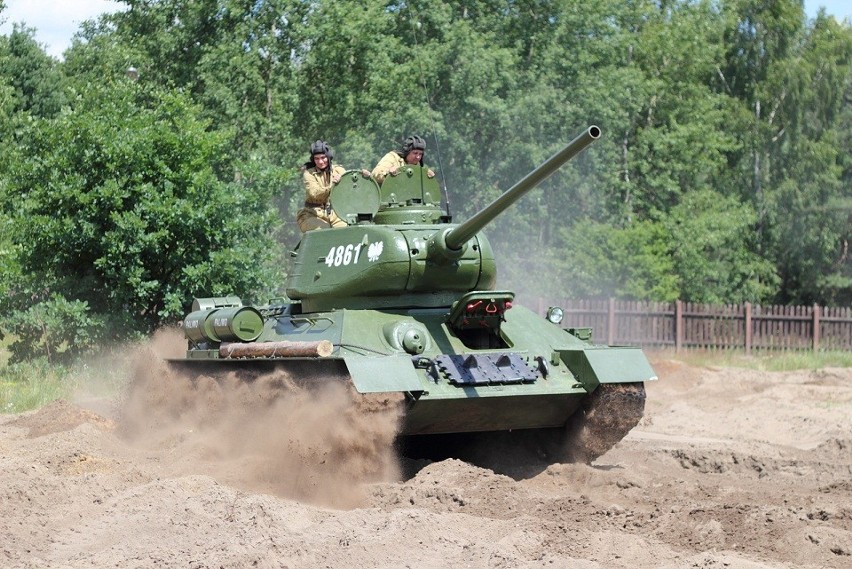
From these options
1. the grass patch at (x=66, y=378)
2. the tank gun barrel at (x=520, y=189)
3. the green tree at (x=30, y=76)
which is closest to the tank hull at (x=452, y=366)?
the tank gun barrel at (x=520, y=189)

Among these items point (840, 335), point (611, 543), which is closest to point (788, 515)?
point (611, 543)

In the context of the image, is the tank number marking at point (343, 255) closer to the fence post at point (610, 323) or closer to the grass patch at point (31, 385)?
the grass patch at point (31, 385)

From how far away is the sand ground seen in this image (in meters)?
7.86

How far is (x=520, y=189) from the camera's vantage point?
1052cm

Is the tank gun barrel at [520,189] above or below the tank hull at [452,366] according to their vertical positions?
above

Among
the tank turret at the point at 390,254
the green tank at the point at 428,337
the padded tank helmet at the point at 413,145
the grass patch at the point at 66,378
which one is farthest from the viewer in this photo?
the grass patch at the point at 66,378

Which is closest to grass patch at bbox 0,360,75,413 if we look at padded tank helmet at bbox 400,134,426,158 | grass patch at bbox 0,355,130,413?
grass patch at bbox 0,355,130,413

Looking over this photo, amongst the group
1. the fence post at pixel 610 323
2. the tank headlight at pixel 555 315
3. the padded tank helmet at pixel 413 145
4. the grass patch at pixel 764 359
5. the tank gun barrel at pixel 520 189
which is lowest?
the grass patch at pixel 764 359

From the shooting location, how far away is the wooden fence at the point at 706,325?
29578 millimetres

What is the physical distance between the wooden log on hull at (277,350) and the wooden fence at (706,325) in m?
17.4

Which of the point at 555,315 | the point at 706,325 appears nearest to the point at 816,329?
the point at 706,325

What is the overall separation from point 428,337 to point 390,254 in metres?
0.87

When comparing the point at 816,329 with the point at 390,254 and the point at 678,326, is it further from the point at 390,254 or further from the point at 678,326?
the point at 390,254

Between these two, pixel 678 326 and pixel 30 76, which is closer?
pixel 678 326
